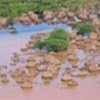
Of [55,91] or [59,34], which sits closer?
[55,91]

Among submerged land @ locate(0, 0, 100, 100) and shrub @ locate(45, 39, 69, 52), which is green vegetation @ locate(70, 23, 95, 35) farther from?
shrub @ locate(45, 39, 69, 52)

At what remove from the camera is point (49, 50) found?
746 inches

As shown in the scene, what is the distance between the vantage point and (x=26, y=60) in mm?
17734

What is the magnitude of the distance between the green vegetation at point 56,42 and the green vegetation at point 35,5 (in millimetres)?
6286

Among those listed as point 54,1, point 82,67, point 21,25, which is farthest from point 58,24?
point 82,67

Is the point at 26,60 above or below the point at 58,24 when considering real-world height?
below

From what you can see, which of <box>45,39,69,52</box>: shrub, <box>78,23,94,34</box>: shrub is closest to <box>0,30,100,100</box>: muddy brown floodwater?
<box>45,39,69,52</box>: shrub

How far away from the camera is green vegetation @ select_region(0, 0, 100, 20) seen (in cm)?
2677

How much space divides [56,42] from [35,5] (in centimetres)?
929

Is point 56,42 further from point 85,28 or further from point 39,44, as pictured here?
point 85,28

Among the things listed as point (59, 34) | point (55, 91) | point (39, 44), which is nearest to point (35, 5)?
point (59, 34)

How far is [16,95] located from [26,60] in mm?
3172

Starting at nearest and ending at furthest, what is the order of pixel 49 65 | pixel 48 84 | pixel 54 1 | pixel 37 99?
pixel 37 99 < pixel 48 84 < pixel 49 65 < pixel 54 1

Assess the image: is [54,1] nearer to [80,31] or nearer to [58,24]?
[58,24]
